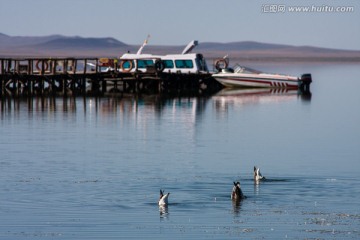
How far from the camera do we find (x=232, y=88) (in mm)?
73000

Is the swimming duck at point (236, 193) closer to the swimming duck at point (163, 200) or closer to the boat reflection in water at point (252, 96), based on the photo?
the swimming duck at point (163, 200)

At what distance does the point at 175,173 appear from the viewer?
1133 inches

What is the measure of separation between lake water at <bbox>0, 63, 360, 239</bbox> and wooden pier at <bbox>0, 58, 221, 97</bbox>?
11669 millimetres

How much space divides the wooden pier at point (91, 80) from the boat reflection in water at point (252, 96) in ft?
7.29

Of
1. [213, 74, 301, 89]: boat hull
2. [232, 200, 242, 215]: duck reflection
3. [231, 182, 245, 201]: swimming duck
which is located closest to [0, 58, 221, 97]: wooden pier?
[213, 74, 301, 89]: boat hull

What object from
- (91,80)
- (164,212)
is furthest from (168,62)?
(164,212)

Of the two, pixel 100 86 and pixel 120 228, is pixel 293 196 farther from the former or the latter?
pixel 100 86

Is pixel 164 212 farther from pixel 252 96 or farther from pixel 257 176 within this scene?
pixel 252 96

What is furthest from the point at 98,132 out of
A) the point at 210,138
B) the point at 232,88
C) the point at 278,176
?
the point at 232,88

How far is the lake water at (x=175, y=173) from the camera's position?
2156 cm

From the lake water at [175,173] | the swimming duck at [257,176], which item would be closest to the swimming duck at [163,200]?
the lake water at [175,173]

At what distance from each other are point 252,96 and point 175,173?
118 ft

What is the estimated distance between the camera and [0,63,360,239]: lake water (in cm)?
2156

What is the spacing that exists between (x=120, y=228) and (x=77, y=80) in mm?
47749
